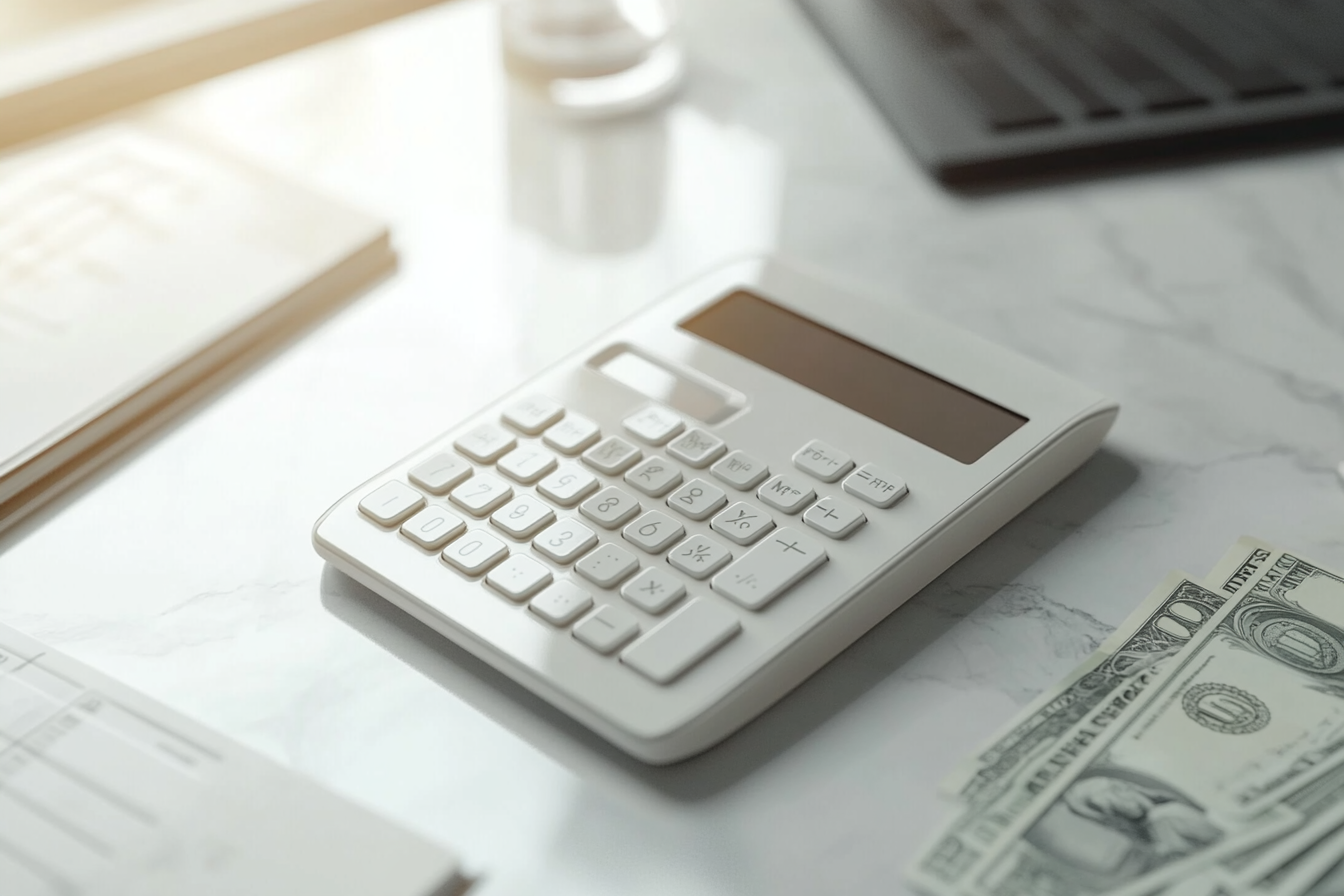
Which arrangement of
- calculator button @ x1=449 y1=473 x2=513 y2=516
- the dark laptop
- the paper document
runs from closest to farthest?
the paper document < calculator button @ x1=449 y1=473 x2=513 y2=516 < the dark laptop

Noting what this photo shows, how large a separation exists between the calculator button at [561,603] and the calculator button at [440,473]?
7 cm

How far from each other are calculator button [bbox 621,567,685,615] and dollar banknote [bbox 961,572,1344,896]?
129 millimetres

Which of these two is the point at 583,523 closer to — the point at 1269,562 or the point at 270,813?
the point at 270,813

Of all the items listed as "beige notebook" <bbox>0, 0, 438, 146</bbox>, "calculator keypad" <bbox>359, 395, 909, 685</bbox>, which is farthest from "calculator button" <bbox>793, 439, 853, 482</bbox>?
"beige notebook" <bbox>0, 0, 438, 146</bbox>

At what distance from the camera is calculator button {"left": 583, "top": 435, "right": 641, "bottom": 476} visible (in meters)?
0.49

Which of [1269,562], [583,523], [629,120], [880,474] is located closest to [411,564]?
[583,523]

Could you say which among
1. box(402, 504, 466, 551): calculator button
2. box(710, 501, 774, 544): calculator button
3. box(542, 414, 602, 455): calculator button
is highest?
box(542, 414, 602, 455): calculator button

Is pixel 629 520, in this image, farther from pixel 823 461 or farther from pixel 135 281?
pixel 135 281

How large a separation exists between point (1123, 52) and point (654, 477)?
1.57 ft

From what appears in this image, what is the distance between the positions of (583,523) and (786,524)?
0.07 meters

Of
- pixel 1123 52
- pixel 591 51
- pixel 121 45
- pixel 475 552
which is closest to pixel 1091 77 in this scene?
pixel 1123 52

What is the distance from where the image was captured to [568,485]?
19.1 inches

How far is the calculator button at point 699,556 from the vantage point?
0.45m

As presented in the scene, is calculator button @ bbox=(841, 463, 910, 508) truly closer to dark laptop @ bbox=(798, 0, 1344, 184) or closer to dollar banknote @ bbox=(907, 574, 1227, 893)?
dollar banknote @ bbox=(907, 574, 1227, 893)
